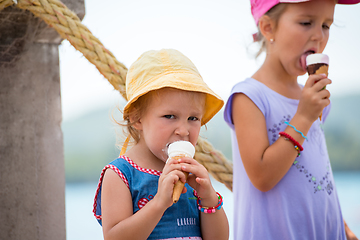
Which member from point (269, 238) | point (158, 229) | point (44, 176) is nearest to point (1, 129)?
point (44, 176)

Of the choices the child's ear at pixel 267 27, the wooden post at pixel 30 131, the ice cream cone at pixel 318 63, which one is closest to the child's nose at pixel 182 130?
the ice cream cone at pixel 318 63

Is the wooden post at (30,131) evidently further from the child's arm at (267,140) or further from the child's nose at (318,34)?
the child's nose at (318,34)

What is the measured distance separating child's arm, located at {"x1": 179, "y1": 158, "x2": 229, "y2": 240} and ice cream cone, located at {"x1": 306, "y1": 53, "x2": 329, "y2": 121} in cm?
74

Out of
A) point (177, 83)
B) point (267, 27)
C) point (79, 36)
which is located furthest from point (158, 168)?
point (267, 27)

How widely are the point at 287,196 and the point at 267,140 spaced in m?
0.27

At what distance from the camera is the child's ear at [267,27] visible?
6.06ft

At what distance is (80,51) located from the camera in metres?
1.79

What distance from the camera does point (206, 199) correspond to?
1321 millimetres

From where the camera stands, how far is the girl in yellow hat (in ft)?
4.05

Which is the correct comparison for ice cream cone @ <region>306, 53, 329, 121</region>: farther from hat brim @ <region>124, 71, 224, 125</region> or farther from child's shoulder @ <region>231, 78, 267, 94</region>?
hat brim @ <region>124, 71, 224, 125</region>

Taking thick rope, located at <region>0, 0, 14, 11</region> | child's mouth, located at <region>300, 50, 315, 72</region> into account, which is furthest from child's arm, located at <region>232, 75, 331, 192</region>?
thick rope, located at <region>0, 0, 14, 11</region>

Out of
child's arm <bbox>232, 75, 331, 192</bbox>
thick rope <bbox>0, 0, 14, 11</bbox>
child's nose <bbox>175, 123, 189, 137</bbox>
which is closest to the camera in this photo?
child's nose <bbox>175, 123, 189, 137</bbox>

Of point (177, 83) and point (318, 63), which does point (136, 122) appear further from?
point (318, 63)

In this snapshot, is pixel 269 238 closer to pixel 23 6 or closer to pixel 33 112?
pixel 33 112
